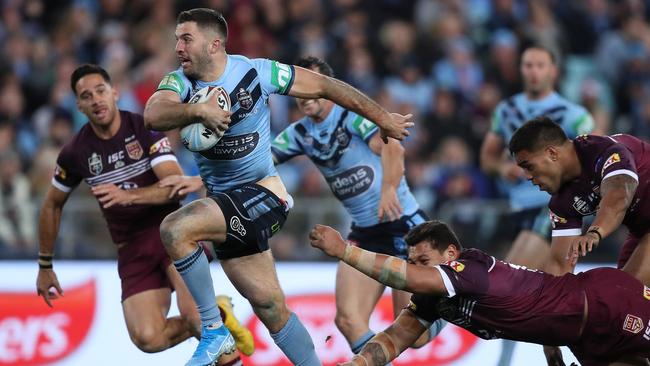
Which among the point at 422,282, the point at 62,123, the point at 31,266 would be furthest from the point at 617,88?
the point at 422,282

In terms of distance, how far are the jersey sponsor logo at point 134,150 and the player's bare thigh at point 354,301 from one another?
6.02 ft

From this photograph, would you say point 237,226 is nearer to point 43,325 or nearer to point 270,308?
point 270,308

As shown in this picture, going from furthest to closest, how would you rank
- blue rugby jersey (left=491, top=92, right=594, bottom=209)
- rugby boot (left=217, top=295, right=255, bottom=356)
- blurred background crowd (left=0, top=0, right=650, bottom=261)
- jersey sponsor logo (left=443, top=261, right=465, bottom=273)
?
blurred background crowd (left=0, top=0, right=650, bottom=261), blue rugby jersey (left=491, top=92, right=594, bottom=209), rugby boot (left=217, top=295, right=255, bottom=356), jersey sponsor logo (left=443, top=261, right=465, bottom=273)

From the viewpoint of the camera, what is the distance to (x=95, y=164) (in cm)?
893

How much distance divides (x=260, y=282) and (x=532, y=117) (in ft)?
12.5

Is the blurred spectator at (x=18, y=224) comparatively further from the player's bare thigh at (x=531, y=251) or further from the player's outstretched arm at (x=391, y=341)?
the player's outstretched arm at (x=391, y=341)

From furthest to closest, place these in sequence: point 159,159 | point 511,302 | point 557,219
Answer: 1. point 159,159
2. point 557,219
3. point 511,302

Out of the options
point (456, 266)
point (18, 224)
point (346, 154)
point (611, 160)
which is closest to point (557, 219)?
point (611, 160)

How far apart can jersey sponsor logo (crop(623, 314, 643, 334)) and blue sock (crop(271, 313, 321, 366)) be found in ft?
7.11

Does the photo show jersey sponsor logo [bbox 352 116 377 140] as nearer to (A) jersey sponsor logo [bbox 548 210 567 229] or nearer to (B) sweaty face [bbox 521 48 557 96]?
(A) jersey sponsor logo [bbox 548 210 567 229]

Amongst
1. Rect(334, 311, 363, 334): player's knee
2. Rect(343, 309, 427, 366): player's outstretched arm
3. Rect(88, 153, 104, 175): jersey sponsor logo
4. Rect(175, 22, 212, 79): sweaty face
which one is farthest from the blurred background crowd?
Rect(175, 22, 212, 79): sweaty face

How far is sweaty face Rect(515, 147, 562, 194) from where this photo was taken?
7.57 m

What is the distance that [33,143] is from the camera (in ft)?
47.7

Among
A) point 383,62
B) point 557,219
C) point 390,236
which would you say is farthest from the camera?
point 383,62
